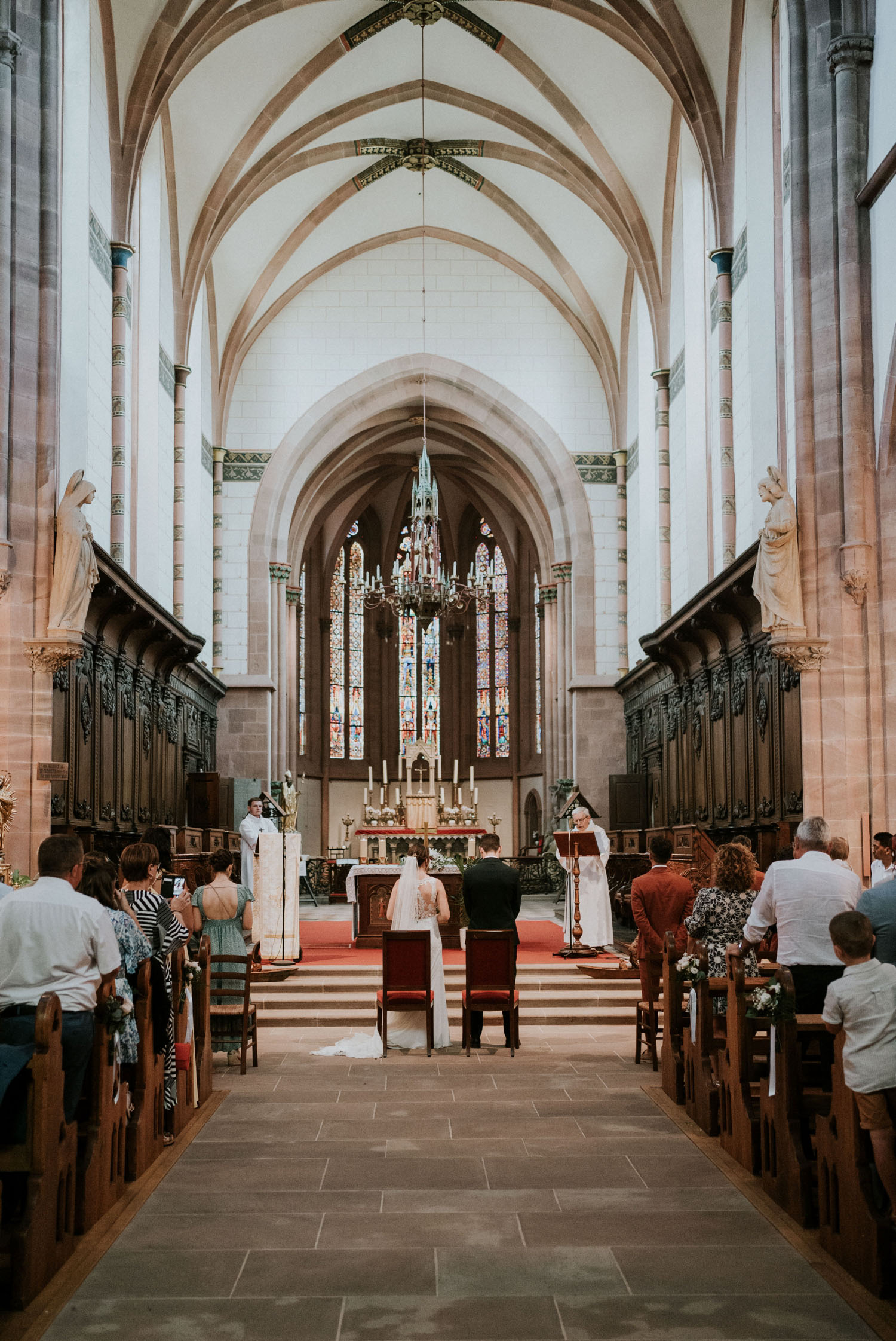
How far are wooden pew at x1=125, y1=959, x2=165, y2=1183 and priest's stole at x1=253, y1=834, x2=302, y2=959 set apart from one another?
244 inches

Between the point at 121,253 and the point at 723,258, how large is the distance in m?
6.88

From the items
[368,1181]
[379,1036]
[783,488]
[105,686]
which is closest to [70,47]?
[105,686]

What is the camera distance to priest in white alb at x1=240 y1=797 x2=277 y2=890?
15891mm

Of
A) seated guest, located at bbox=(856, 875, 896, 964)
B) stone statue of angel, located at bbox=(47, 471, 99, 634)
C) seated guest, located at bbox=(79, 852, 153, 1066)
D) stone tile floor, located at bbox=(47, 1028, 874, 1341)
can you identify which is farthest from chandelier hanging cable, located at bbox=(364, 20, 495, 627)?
seated guest, located at bbox=(856, 875, 896, 964)

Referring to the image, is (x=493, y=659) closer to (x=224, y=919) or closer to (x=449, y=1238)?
(x=224, y=919)

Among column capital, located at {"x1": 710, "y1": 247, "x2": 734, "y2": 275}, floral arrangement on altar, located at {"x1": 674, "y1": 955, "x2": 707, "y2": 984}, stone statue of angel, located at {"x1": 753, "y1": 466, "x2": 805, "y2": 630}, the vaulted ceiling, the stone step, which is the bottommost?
the stone step

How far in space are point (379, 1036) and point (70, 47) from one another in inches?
379

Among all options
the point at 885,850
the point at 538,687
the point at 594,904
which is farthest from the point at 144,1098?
the point at 538,687

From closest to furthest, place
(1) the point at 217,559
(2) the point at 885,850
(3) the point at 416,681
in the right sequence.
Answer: (2) the point at 885,850 → (1) the point at 217,559 → (3) the point at 416,681

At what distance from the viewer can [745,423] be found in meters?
15.1

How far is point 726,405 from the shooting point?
1557cm

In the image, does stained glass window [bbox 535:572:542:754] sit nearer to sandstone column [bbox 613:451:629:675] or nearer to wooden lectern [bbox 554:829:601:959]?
sandstone column [bbox 613:451:629:675]

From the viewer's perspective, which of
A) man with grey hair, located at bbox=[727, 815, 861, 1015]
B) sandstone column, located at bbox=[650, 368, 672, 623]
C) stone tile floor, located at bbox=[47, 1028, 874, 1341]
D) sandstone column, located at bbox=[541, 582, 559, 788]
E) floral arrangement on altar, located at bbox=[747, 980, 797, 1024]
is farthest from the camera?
sandstone column, located at bbox=[541, 582, 559, 788]

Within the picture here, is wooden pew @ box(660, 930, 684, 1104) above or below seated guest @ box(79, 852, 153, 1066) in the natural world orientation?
below
